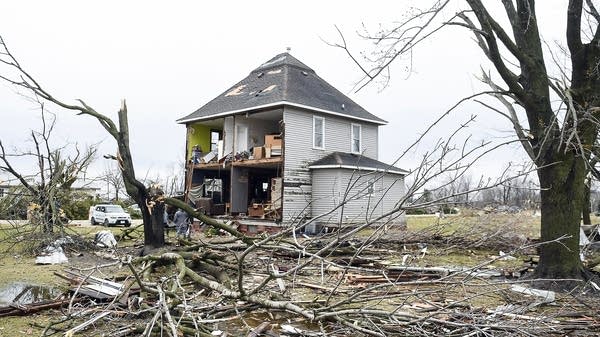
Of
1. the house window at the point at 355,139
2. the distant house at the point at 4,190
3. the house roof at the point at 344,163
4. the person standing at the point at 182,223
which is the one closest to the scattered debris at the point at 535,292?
the person standing at the point at 182,223

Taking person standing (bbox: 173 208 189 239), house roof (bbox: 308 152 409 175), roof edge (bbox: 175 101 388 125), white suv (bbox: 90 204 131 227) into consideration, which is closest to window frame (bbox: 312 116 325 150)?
roof edge (bbox: 175 101 388 125)

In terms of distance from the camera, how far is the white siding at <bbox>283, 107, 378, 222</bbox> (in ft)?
71.7

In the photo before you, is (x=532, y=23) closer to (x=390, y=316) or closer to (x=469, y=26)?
(x=469, y=26)

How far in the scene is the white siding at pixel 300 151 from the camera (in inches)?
860

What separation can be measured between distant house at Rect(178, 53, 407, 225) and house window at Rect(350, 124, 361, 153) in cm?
5

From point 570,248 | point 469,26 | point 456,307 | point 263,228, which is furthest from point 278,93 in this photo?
point 456,307

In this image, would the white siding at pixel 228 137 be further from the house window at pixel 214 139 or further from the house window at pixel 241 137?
the house window at pixel 214 139

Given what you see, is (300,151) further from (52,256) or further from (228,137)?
(52,256)

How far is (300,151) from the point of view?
22531 mm

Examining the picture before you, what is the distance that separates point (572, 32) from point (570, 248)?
387 cm

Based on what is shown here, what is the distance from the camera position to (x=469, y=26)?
9281 millimetres

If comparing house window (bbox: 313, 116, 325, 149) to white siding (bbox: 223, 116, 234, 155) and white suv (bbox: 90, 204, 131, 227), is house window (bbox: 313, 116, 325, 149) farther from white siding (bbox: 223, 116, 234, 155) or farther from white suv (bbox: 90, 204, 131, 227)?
white suv (bbox: 90, 204, 131, 227)

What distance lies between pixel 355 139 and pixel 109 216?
15.2m

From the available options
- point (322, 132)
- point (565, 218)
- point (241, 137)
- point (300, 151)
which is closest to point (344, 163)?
point (300, 151)
